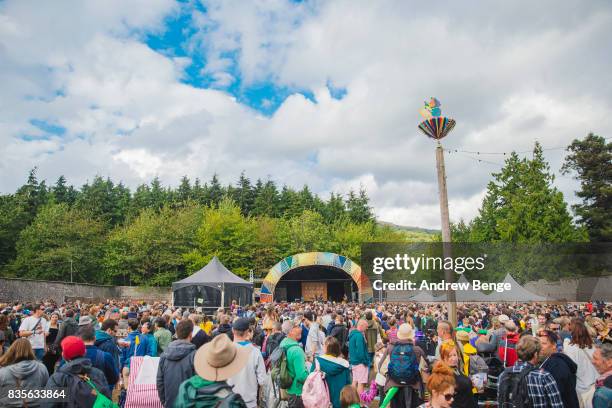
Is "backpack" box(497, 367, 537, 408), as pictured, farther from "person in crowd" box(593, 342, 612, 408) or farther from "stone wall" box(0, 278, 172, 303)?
"stone wall" box(0, 278, 172, 303)

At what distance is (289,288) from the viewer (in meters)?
42.2

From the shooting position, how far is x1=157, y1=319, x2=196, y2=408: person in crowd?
4672 mm

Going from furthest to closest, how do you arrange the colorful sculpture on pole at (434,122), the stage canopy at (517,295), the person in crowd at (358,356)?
the stage canopy at (517,295)
the colorful sculpture on pole at (434,122)
the person in crowd at (358,356)

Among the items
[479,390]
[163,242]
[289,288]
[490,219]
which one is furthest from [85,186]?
[479,390]

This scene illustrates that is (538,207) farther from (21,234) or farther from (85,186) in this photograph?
(85,186)

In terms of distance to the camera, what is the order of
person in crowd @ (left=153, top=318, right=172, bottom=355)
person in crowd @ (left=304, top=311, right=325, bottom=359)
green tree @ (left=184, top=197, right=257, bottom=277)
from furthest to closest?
1. green tree @ (left=184, top=197, right=257, bottom=277)
2. person in crowd @ (left=304, top=311, right=325, bottom=359)
3. person in crowd @ (left=153, top=318, right=172, bottom=355)

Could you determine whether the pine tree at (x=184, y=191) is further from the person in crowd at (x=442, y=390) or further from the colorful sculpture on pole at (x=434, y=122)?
the person in crowd at (x=442, y=390)

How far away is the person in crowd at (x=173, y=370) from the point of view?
4672mm

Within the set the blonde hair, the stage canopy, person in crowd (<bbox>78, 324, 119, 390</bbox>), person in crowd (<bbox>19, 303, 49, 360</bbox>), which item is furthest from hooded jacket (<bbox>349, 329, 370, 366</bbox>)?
the stage canopy

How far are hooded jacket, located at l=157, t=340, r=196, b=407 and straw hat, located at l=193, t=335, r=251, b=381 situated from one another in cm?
149

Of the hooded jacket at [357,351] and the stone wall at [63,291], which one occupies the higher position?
the stone wall at [63,291]

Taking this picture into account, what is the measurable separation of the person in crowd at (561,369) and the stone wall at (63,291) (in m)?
30.4

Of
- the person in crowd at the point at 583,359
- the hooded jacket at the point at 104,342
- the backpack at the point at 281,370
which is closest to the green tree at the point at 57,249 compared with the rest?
the hooded jacket at the point at 104,342

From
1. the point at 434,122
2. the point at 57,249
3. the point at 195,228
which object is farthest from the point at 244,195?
the point at 434,122
